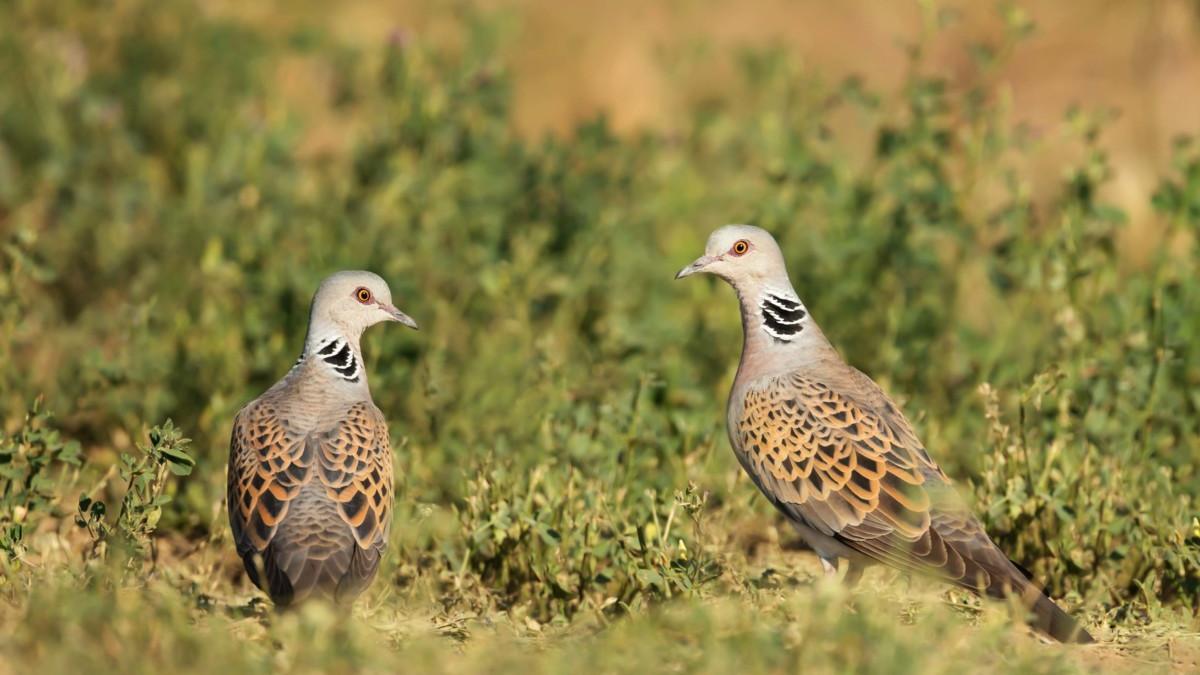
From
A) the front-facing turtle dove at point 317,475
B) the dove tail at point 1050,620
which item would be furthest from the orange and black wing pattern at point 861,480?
the front-facing turtle dove at point 317,475

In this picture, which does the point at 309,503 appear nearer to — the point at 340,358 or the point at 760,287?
the point at 340,358

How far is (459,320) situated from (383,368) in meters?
0.73

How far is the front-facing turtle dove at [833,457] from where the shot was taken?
17.3 feet

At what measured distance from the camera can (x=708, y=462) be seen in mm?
6309

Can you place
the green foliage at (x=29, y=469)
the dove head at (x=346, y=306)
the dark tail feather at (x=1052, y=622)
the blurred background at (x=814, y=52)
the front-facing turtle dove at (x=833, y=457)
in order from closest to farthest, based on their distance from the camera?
the dark tail feather at (x=1052, y=622) < the front-facing turtle dove at (x=833, y=457) < the green foliage at (x=29, y=469) < the dove head at (x=346, y=306) < the blurred background at (x=814, y=52)

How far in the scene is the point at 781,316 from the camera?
598 cm

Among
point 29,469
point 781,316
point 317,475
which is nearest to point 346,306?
point 317,475

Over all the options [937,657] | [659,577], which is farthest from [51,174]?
[937,657]

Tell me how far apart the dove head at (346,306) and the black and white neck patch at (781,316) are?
4.17 feet

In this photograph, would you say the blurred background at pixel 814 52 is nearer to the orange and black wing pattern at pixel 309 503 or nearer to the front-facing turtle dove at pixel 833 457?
the front-facing turtle dove at pixel 833 457

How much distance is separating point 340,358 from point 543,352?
1066 mm

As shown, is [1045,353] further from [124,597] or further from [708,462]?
[124,597]

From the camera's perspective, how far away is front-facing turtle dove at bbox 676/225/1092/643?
5285 millimetres

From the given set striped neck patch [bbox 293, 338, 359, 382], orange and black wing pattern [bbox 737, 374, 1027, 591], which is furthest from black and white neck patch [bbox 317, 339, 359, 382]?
orange and black wing pattern [bbox 737, 374, 1027, 591]
